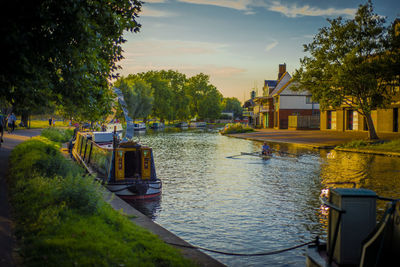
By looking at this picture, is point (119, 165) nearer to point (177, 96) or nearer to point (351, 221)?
point (351, 221)

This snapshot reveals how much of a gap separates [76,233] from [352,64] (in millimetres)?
29611

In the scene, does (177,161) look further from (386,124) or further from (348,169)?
(386,124)

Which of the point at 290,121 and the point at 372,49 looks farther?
the point at 290,121

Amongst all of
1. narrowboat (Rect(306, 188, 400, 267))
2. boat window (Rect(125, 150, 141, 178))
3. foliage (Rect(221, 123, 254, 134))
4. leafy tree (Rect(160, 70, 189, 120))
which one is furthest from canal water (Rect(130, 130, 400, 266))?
leafy tree (Rect(160, 70, 189, 120))

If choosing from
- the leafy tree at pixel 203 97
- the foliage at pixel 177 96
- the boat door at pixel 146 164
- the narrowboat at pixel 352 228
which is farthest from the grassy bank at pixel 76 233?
the leafy tree at pixel 203 97

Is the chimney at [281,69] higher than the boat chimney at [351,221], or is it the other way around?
the chimney at [281,69]

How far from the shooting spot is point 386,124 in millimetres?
41562

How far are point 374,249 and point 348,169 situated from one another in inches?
685

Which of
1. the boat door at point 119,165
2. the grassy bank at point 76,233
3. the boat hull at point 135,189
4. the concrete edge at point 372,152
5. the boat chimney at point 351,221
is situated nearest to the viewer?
the boat chimney at point 351,221

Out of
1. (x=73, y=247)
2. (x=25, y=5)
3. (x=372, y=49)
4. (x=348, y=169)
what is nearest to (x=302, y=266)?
(x=73, y=247)

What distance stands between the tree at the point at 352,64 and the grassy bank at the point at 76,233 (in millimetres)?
26737

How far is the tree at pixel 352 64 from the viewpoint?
1220 inches

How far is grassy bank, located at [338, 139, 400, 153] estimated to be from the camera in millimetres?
28406

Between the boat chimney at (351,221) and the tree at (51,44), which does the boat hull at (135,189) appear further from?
the boat chimney at (351,221)
